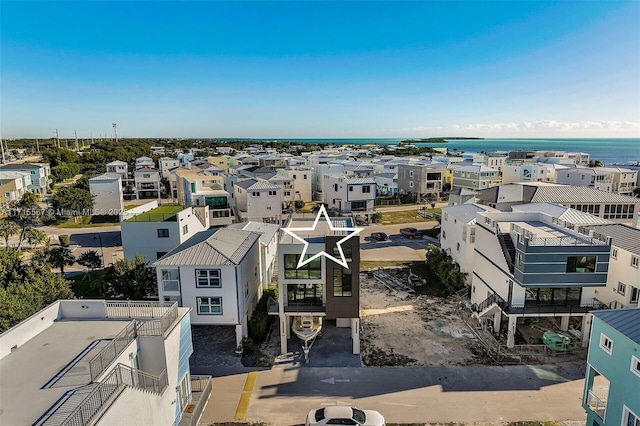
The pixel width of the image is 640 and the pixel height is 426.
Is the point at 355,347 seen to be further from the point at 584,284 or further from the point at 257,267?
the point at 584,284

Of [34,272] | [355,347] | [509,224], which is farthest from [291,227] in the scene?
[34,272]

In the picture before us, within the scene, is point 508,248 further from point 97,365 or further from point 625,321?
point 97,365

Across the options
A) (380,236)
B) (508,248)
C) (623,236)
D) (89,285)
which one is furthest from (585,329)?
(89,285)

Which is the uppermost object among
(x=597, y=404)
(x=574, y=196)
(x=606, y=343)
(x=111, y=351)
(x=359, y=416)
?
(x=574, y=196)

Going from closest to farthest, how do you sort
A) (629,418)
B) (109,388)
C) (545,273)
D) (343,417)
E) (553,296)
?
(109,388) → (629,418) → (343,417) → (545,273) → (553,296)

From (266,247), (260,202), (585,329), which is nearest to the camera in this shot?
(585,329)

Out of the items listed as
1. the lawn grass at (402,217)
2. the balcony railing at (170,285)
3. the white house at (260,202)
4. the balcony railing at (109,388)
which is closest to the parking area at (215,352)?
the balcony railing at (170,285)
